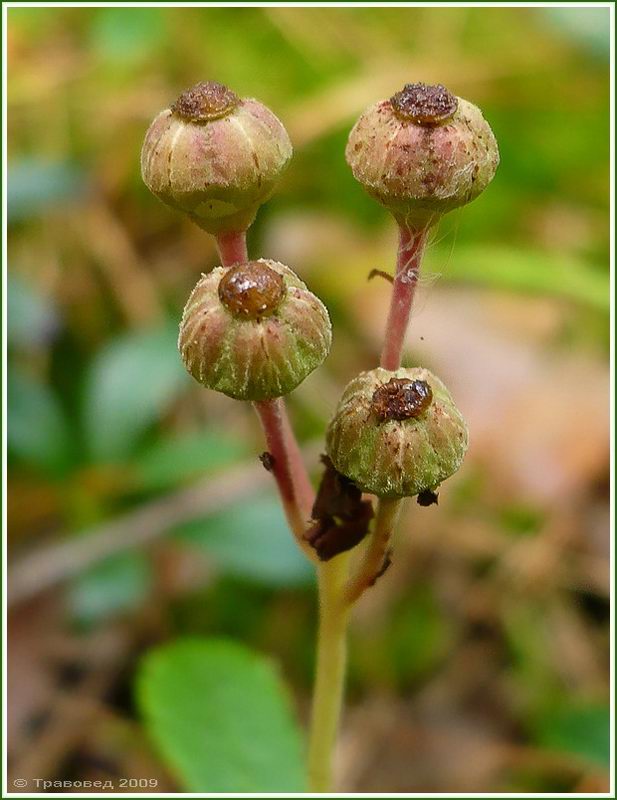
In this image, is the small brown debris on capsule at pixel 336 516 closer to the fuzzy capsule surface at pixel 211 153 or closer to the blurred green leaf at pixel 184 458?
the fuzzy capsule surface at pixel 211 153

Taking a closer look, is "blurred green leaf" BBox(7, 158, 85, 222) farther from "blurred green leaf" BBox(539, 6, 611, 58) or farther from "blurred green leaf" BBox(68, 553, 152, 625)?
"blurred green leaf" BBox(539, 6, 611, 58)

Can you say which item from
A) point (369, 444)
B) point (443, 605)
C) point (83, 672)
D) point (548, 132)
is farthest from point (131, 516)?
point (548, 132)

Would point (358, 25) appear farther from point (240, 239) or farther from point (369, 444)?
point (369, 444)

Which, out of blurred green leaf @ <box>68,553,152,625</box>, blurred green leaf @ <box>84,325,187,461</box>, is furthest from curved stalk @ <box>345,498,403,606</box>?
blurred green leaf @ <box>84,325,187,461</box>

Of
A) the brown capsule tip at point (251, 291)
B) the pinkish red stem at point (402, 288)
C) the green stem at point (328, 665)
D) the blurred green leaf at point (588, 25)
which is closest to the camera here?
the brown capsule tip at point (251, 291)

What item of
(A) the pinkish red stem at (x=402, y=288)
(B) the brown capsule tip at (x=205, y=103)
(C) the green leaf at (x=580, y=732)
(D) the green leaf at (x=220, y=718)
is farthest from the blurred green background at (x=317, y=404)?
(B) the brown capsule tip at (x=205, y=103)

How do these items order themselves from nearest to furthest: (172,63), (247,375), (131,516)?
(247,375) → (131,516) → (172,63)
